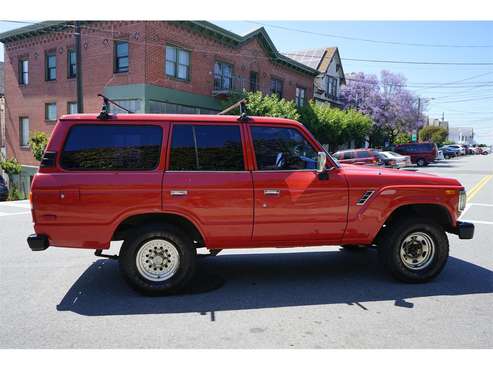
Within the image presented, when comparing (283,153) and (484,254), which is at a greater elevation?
(283,153)

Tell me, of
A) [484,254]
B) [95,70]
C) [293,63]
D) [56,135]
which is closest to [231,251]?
[56,135]

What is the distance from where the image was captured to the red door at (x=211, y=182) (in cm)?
476

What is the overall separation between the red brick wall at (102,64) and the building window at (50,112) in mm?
306

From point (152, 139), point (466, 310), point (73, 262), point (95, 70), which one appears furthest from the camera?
point (95, 70)

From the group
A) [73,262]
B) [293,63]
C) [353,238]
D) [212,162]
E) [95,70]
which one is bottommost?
[73,262]

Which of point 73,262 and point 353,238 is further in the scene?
point 73,262

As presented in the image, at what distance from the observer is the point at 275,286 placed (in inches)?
207

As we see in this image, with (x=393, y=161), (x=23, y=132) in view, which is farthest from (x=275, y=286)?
(x=23, y=132)

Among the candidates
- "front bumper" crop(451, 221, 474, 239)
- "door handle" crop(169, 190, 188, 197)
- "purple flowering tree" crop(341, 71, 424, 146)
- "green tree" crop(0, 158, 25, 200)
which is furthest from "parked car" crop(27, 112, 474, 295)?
"purple flowering tree" crop(341, 71, 424, 146)

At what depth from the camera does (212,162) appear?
491 cm

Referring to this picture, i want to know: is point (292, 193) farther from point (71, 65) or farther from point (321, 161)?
point (71, 65)

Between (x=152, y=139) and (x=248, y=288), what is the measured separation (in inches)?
84.9

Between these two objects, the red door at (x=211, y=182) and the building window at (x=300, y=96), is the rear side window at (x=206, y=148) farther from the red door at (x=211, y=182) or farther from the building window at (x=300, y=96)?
the building window at (x=300, y=96)

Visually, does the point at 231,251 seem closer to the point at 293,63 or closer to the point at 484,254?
the point at 484,254
